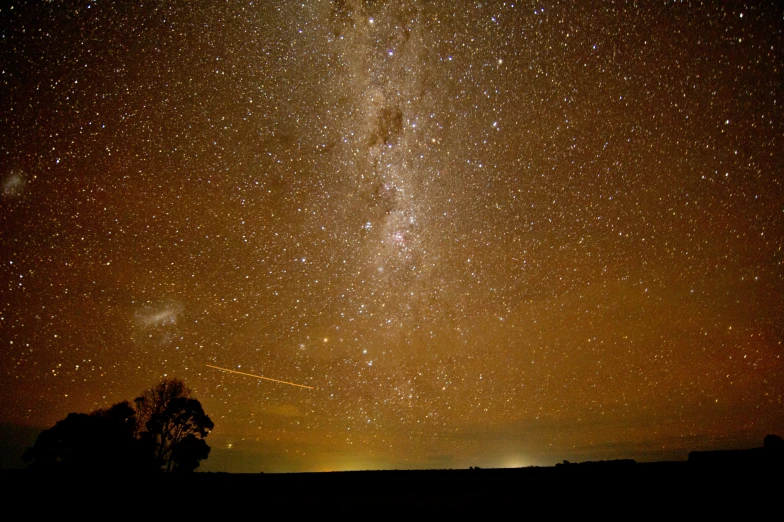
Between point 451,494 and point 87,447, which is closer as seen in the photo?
point 451,494

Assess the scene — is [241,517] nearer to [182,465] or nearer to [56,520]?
[56,520]

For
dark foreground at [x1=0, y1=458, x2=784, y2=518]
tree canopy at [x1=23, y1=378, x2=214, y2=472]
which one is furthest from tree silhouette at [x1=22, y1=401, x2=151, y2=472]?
dark foreground at [x1=0, y1=458, x2=784, y2=518]

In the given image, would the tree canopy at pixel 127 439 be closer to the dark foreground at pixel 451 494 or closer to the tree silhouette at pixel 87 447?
the tree silhouette at pixel 87 447

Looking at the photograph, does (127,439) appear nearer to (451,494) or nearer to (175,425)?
(175,425)

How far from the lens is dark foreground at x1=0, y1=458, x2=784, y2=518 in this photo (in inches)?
224

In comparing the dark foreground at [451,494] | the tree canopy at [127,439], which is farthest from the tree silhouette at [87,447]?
the dark foreground at [451,494]

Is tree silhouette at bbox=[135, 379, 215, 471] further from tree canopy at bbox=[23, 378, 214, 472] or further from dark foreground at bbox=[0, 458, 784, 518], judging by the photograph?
dark foreground at bbox=[0, 458, 784, 518]

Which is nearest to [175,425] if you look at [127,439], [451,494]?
[127,439]

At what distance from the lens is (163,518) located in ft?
18.0

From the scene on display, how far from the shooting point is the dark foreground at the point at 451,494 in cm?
570

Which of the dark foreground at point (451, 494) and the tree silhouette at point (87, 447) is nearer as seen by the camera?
the dark foreground at point (451, 494)

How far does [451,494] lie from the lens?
24.5 feet

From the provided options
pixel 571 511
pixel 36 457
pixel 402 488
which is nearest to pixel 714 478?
pixel 571 511

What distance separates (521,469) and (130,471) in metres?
14.4
